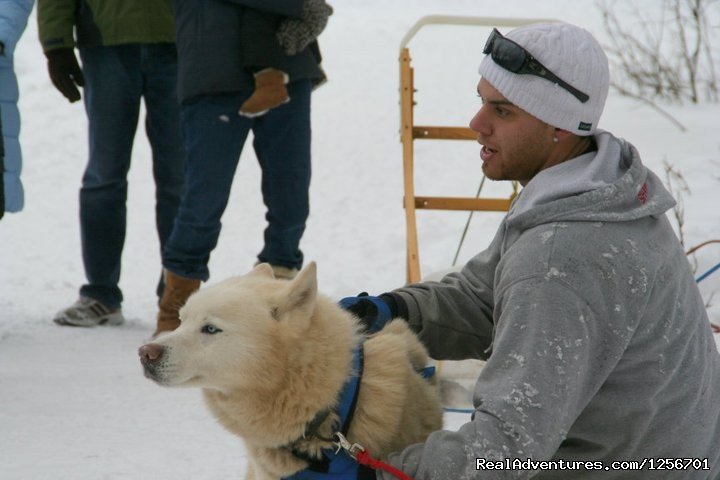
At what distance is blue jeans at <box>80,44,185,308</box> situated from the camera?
13.7 feet

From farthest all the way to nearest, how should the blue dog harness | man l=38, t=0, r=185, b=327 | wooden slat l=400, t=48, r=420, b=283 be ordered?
1. wooden slat l=400, t=48, r=420, b=283
2. man l=38, t=0, r=185, b=327
3. the blue dog harness

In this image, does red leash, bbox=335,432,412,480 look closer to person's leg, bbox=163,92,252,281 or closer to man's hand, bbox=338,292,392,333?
man's hand, bbox=338,292,392,333

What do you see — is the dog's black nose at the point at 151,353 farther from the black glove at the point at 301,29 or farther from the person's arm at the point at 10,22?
the person's arm at the point at 10,22

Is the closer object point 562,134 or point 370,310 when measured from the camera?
point 562,134

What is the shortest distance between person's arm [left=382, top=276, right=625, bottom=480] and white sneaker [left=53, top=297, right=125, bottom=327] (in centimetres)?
288

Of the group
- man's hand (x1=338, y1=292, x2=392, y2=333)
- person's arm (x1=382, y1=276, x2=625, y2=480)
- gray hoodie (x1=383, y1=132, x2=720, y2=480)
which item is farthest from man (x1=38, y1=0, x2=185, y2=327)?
person's arm (x1=382, y1=276, x2=625, y2=480)

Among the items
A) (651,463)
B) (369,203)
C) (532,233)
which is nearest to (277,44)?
(532,233)

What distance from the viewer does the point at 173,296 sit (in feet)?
13.3

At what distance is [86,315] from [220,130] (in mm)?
1141

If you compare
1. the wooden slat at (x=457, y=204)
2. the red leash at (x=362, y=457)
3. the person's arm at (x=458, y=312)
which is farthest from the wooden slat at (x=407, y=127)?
the red leash at (x=362, y=457)

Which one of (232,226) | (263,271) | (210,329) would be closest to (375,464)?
(210,329)

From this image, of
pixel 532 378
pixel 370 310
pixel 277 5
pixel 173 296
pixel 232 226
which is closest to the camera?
pixel 532 378

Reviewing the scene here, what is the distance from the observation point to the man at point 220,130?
383cm

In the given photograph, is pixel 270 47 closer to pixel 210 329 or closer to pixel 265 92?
pixel 265 92
